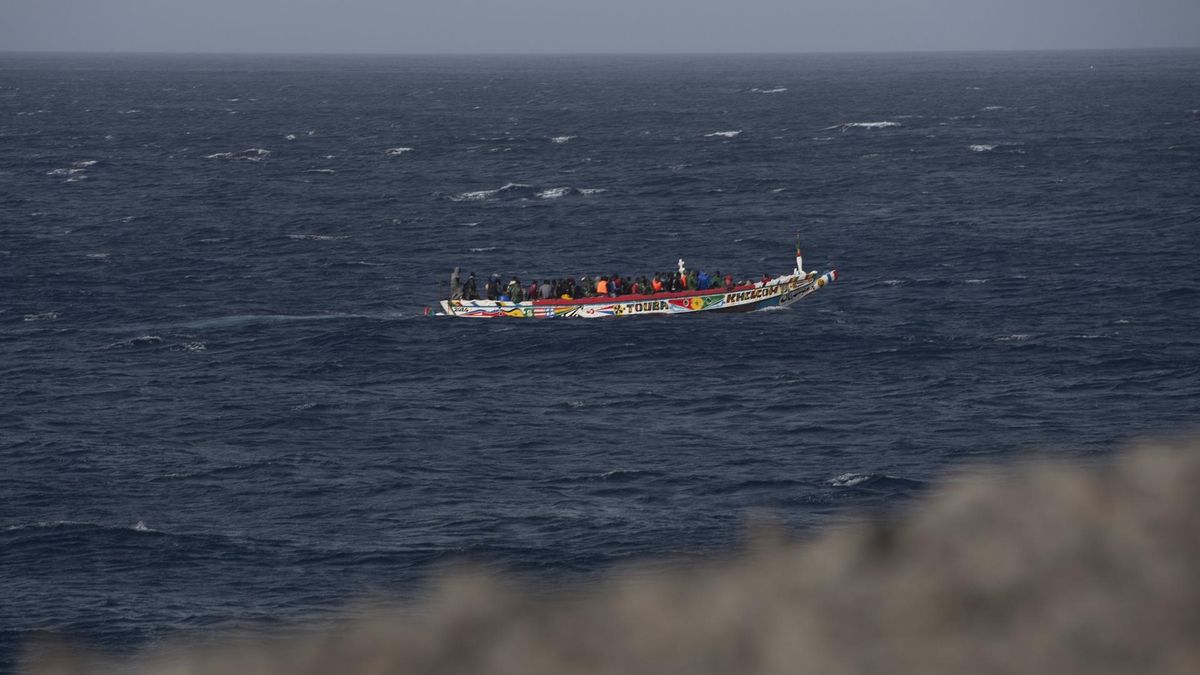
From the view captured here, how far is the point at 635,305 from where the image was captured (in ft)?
275

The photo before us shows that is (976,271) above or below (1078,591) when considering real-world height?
below

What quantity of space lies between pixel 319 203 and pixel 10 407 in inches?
3017

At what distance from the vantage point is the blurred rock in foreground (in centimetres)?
635

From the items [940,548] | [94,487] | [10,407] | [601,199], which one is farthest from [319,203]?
[940,548]

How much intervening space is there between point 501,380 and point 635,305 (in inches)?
557

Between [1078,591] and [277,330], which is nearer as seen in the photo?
[1078,591]

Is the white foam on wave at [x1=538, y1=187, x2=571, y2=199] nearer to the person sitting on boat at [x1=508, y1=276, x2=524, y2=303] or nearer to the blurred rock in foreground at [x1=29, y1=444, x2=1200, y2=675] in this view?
the person sitting on boat at [x1=508, y1=276, x2=524, y2=303]

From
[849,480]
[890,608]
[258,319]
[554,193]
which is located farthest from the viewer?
[554,193]

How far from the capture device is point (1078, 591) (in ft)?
21.7

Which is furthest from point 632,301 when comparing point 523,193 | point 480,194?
point 480,194

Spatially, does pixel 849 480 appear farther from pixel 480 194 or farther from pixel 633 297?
pixel 480 194

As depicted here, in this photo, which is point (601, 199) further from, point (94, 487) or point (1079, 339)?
point (94, 487)

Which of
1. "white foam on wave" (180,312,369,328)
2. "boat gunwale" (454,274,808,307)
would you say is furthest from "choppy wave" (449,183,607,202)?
"boat gunwale" (454,274,808,307)

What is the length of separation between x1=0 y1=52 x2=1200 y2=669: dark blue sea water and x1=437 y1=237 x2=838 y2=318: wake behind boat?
3.51 feet
